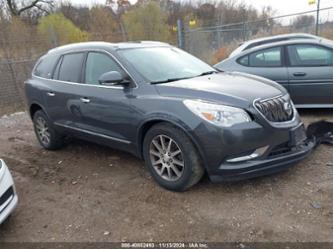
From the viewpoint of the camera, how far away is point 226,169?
11.7 ft

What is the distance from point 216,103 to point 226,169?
0.69m

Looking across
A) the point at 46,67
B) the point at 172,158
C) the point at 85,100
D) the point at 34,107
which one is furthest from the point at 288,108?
the point at 34,107


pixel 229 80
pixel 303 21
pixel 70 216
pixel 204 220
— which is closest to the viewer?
pixel 204 220

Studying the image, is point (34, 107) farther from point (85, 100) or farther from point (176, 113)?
point (176, 113)

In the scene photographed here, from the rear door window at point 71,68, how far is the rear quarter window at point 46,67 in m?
0.29

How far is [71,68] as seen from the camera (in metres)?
5.12

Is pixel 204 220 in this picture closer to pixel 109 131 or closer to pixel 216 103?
pixel 216 103

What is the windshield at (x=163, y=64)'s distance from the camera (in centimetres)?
429

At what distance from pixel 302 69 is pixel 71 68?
4.16 metres

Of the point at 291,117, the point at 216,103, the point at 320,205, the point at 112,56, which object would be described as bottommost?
the point at 320,205

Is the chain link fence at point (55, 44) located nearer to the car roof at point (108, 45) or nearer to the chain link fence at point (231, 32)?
the chain link fence at point (231, 32)

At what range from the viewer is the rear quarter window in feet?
18.2

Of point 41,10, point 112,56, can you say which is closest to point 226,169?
point 112,56

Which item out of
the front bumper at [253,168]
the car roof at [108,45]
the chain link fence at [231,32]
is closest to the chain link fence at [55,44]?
the chain link fence at [231,32]
